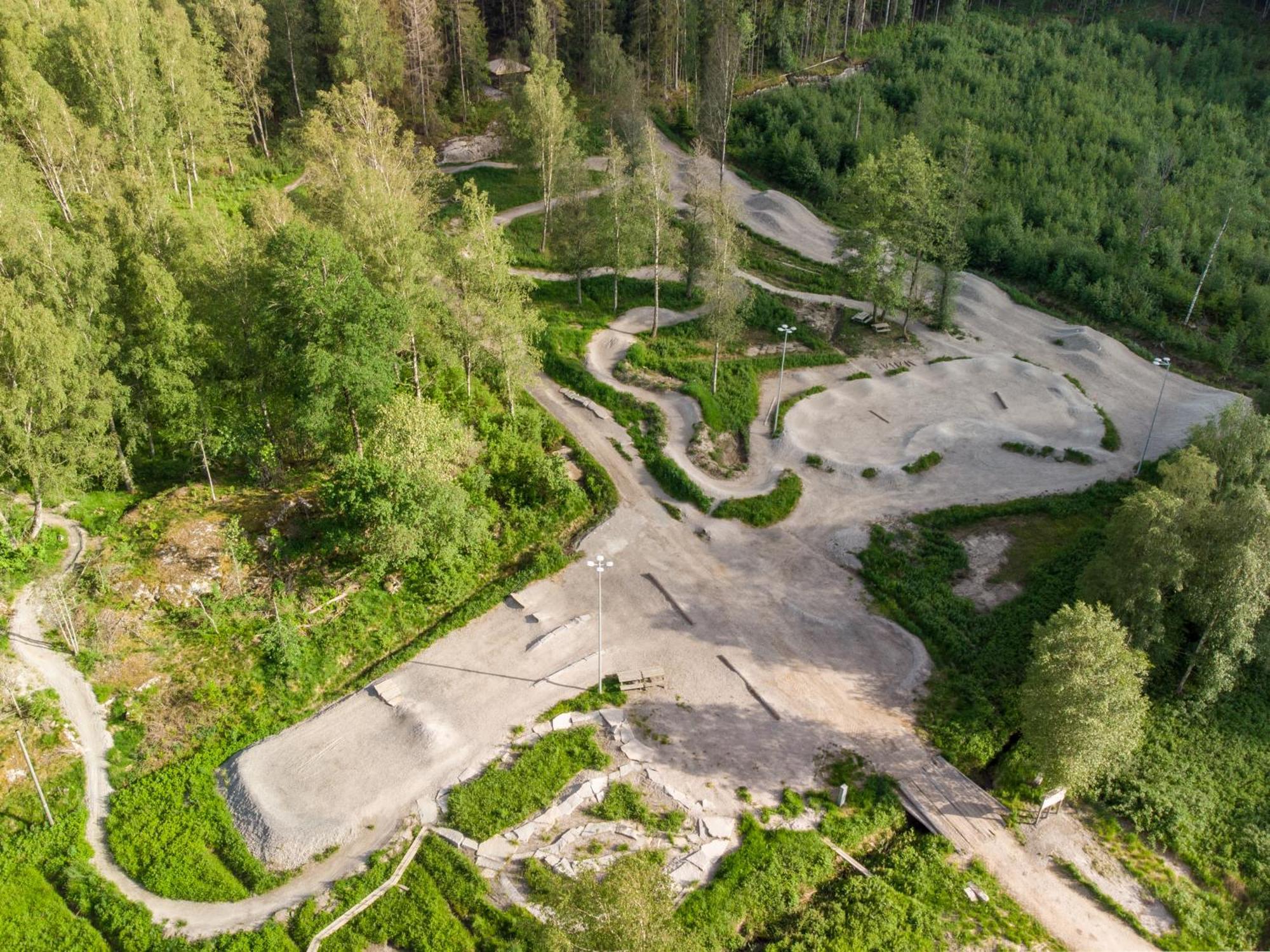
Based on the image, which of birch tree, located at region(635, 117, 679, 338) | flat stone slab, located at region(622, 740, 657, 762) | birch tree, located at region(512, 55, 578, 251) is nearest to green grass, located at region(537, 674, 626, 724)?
flat stone slab, located at region(622, 740, 657, 762)

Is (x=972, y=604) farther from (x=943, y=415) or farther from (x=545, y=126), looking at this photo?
(x=545, y=126)

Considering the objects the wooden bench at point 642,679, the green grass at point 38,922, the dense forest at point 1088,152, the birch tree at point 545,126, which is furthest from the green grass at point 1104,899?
the birch tree at point 545,126

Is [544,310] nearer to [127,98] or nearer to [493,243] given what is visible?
[493,243]

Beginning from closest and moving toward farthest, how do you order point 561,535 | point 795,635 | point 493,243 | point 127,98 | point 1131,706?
1. point 1131,706
2. point 795,635
3. point 561,535
4. point 493,243
5. point 127,98

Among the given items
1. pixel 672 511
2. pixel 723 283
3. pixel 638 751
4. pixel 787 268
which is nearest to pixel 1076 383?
pixel 787 268

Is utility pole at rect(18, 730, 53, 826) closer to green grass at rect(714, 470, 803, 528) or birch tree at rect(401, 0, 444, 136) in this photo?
green grass at rect(714, 470, 803, 528)

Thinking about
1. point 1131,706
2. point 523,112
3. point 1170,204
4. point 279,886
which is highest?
A: point 523,112

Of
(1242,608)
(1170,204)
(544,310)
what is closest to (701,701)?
(1242,608)
